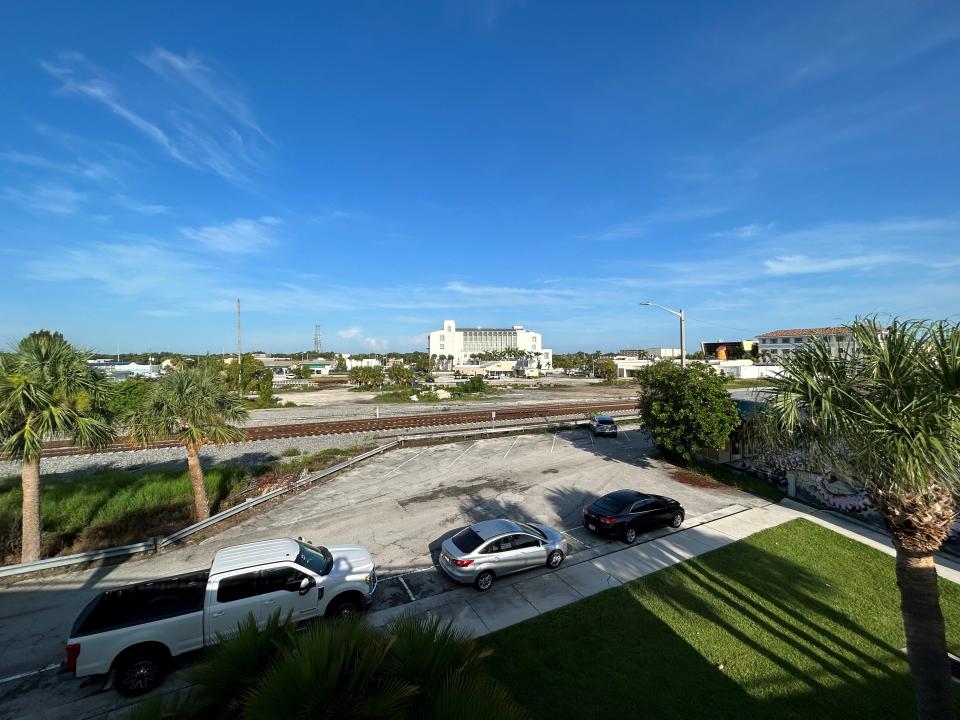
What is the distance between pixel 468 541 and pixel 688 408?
13336 mm

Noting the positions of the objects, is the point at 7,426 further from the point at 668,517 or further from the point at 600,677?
the point at 668,517

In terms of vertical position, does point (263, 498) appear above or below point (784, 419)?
below

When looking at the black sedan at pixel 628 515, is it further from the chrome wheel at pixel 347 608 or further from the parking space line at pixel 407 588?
the chrome wheel at pixel 347 608

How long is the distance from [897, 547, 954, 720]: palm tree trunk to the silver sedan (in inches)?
280

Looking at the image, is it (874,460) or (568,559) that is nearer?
(874,460)

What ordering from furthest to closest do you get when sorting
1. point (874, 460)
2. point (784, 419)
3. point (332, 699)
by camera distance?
1. point (784, 419)
2. point (874, 460)
3. point (332, 699)

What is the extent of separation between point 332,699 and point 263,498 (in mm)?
14864

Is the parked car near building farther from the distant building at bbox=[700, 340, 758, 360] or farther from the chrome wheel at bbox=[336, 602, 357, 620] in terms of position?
the distant building at bbox=[700, 340, 758, 360]

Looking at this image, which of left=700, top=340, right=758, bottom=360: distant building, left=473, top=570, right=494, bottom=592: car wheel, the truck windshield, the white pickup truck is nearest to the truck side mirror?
the white pickup truck

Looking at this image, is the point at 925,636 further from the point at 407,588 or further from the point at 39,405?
the point at 39,405

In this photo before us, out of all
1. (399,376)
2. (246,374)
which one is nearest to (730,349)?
(399,376)

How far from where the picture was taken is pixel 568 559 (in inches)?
468

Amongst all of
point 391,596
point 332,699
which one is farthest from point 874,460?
point 391,596

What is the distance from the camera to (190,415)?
1405cm
